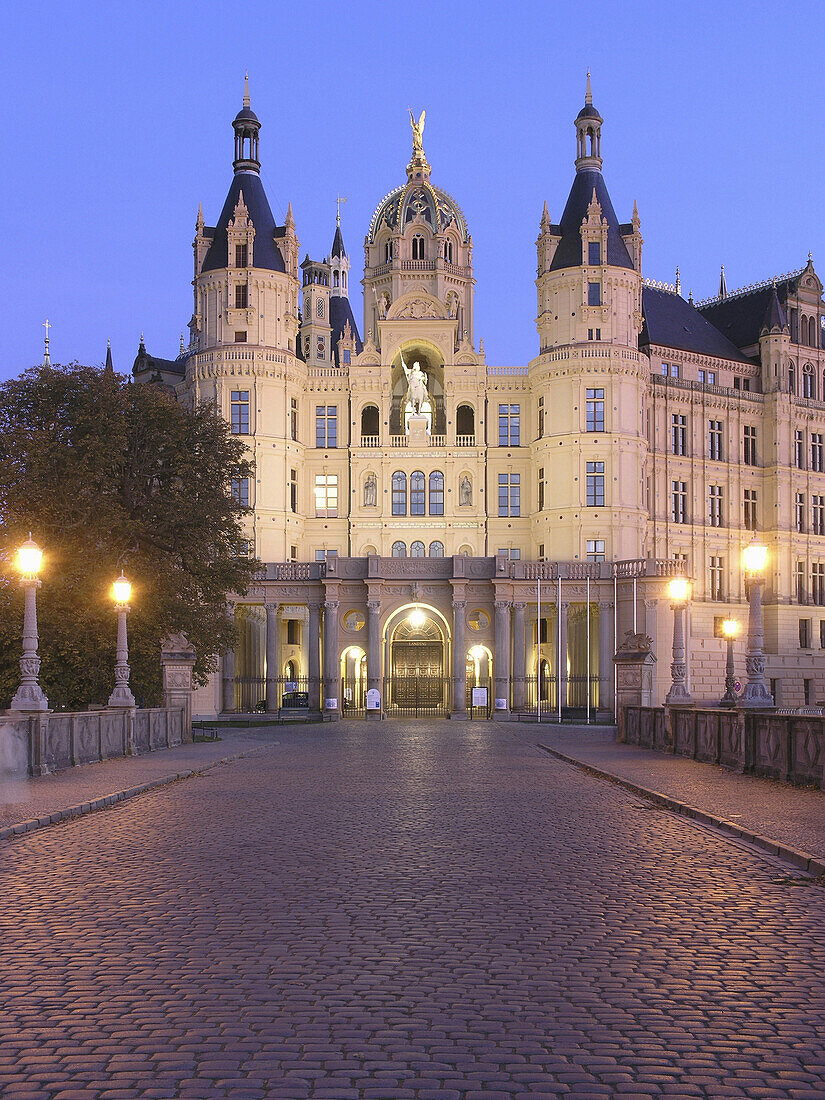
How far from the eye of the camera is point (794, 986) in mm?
7691

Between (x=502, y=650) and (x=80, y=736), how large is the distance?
1505 inches

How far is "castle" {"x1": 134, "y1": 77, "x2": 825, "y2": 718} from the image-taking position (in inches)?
2507

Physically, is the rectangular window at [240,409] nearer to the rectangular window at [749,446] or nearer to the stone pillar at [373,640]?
the stone pillar at [373,640]

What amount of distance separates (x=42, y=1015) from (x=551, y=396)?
227 feet

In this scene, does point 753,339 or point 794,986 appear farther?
point 753,339

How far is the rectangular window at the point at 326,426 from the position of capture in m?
77.9

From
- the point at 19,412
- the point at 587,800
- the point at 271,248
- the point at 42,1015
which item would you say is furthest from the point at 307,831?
the point at 271,248

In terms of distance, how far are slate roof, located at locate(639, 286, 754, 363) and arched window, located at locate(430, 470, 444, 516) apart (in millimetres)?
17459

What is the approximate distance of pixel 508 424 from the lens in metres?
77.6

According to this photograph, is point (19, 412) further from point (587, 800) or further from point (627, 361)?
point (627, 361)

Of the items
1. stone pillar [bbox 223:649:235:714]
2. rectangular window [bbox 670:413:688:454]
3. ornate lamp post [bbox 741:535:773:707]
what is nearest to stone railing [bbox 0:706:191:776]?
ornate lamp post [bbox 741:535:773:707]

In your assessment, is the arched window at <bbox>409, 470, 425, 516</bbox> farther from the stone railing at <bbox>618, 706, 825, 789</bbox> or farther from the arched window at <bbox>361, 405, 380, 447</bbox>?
the stone railing at <bbox>618, 706, 825, 789</bbox>

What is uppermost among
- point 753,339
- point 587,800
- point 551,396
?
point 753,339

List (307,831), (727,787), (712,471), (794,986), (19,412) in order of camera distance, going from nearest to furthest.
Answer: (794,986) < (307,831) < (727,787) < (19,412) < (712,471)
